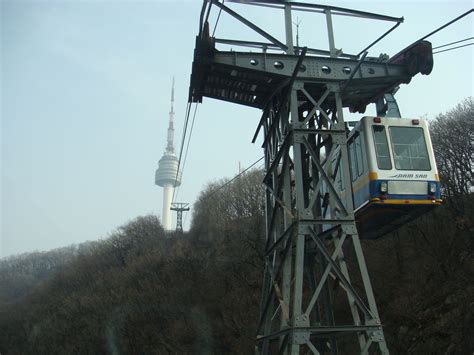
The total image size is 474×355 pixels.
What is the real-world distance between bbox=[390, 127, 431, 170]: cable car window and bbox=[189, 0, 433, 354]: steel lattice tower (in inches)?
51.6

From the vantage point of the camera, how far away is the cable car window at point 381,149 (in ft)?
35.5

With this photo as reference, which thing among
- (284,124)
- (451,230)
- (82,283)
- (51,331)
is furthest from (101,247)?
(284,124)

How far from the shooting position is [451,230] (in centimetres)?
2448

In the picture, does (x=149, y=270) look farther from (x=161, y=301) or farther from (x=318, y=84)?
(x=318, y=84)

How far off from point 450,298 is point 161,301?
23519 millimetres

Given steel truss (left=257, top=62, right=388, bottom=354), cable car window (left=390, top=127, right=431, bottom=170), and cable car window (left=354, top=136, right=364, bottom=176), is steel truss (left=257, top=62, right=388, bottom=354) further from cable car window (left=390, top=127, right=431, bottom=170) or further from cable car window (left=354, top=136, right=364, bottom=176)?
cable car window (left=390, top=127, right=431, bottom=170)

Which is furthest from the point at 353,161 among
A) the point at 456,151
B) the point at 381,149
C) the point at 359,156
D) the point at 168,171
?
the point at 168,171

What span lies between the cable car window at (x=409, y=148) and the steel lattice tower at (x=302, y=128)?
1.31 m

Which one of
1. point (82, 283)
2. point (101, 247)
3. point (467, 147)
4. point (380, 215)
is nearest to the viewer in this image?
point (380, 215)

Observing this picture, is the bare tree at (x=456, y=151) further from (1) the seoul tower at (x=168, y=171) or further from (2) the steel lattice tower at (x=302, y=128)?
(1) the seoul tower at (x=168, y=171)

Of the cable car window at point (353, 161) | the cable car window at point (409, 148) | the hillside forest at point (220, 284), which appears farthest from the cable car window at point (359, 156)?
the hillside forest at point (220, 284)

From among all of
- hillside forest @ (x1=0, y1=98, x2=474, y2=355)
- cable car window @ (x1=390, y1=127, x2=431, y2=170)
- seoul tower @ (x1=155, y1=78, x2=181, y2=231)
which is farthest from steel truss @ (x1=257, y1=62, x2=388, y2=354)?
seoul tower @ (x1=155, y1=78, x2=181, y2=231)

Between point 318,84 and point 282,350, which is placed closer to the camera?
point 282,350

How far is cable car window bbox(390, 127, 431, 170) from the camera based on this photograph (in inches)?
432
